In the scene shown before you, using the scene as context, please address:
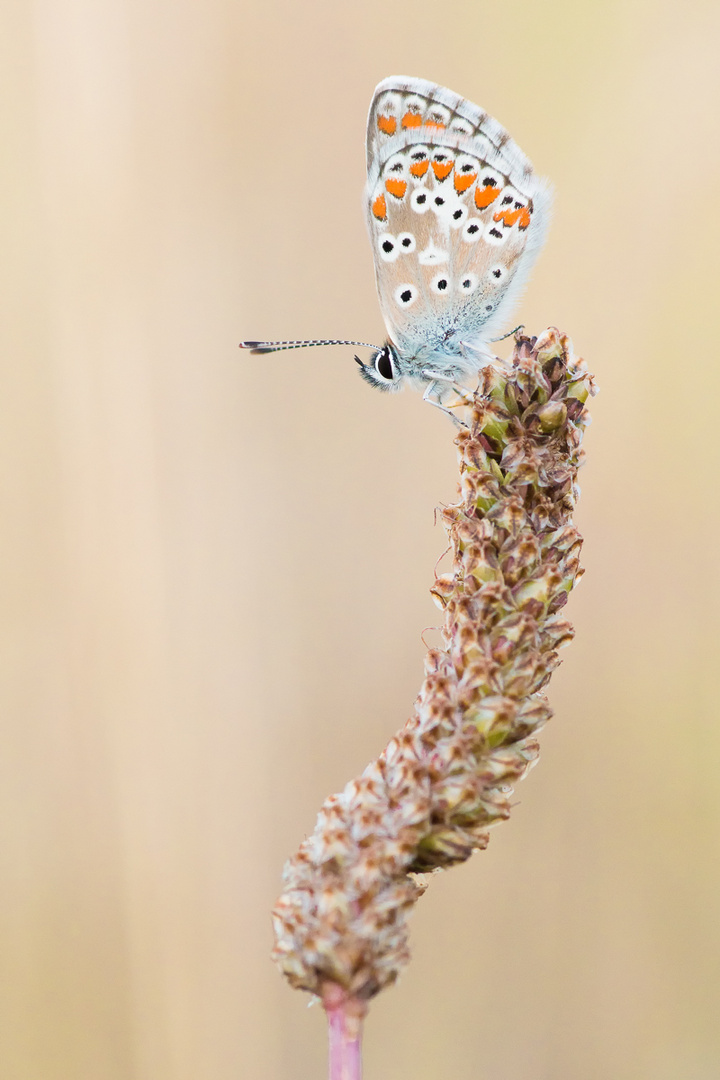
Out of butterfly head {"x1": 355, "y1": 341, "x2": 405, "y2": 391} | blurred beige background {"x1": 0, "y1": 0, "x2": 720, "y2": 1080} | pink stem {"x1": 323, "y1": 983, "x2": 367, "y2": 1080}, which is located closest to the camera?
pink stem {"x1": 323, "y1": 983, "x2": 367, "y2": 1080}

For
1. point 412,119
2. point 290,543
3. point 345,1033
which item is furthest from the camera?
point 290,543

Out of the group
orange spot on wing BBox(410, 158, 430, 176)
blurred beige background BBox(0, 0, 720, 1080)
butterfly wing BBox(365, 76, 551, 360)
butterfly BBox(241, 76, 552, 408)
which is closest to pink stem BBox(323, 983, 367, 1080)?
butterfly BBox(241, 76, 552, 408)

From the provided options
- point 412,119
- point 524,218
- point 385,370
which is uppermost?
point 412,119

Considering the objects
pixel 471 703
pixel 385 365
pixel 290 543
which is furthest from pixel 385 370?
pixel 471 703

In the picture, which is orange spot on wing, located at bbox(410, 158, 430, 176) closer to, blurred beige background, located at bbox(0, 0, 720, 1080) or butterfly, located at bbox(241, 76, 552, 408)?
butterfly, located at bbox(241, 76, 552, 408)

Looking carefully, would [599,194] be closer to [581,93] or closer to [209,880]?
[581,93]

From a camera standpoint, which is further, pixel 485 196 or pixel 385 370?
pixel 385 370

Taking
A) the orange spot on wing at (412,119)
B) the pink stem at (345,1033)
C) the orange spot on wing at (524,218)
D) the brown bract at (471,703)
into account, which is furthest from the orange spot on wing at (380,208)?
the pink stem at (345,1033)

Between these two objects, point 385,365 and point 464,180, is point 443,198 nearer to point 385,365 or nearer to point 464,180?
point 464,180
